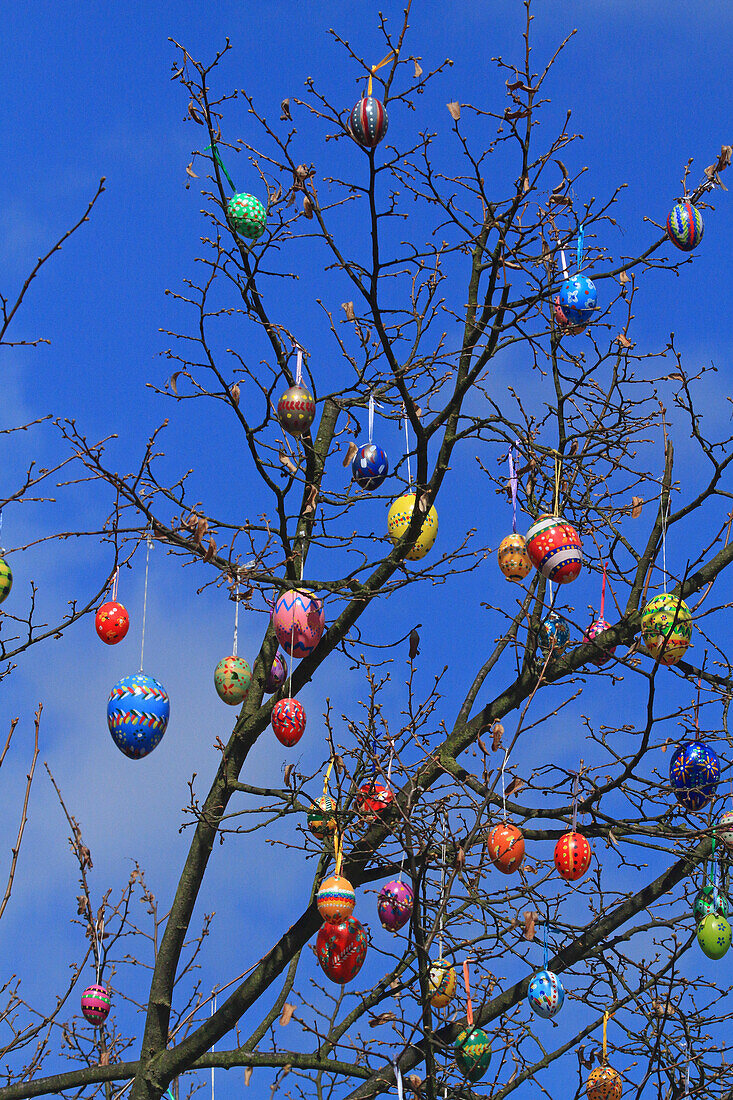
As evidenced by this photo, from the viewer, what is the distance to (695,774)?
721 cm

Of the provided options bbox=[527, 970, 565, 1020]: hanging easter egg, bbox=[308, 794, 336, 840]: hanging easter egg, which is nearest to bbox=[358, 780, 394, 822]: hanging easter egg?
bbox=[308, 794, 336, 840]: hanging easter egg

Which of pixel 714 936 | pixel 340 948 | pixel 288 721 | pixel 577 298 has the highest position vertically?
pixel 577 298

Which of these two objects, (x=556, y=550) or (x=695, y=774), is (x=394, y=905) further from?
(x=556, y=550)

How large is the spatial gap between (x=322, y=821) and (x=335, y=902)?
100cm

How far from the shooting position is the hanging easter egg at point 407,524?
293 inches

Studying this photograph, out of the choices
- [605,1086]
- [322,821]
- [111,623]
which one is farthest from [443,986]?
[111,623]

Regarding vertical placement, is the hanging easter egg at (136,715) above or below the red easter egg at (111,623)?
below

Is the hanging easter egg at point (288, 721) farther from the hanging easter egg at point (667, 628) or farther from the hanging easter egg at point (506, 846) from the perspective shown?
the hanging easter egg at point (667, 628)

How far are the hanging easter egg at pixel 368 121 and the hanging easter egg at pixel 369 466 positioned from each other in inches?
68.1

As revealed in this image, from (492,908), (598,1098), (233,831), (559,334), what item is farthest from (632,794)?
(559,334)

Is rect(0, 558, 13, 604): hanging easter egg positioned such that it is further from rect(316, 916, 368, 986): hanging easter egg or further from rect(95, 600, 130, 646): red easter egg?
rect(316, 916, 368, 986): hanging easter egg

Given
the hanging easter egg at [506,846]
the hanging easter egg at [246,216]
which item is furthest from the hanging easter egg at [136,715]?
the hanging easter egg at [246,216]

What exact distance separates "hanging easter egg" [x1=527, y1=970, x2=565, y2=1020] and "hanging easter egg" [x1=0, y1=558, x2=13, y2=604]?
11.3ft

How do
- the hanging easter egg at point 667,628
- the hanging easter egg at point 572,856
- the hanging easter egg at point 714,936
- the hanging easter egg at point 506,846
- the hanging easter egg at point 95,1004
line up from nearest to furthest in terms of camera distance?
the hanging easter egg at point 506,846, the hanging easter egg at point 572,856, the hanging easter egg at point 667,628, the hanging easter egg at point 714,936, the hanging easter egg at point 95,1004
